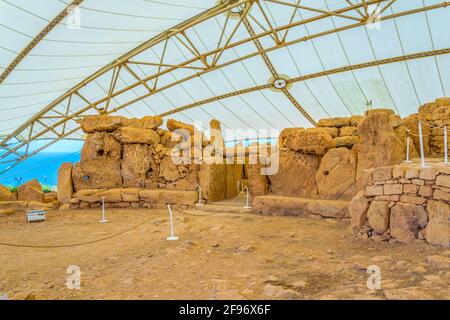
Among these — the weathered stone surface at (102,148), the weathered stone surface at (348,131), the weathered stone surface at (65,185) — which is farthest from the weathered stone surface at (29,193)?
Result: the weathered stone surface at (348,131)

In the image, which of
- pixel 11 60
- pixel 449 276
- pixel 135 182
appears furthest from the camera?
pixel 135 182

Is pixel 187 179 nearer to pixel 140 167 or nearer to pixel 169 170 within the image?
pixel 169 170

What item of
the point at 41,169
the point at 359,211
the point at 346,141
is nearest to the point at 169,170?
the point at 346,141

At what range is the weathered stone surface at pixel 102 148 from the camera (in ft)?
30.8

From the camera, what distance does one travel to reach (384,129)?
A: 591cm

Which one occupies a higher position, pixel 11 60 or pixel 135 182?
pixel 11 60

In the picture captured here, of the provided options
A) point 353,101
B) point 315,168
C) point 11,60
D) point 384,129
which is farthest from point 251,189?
point 11,60

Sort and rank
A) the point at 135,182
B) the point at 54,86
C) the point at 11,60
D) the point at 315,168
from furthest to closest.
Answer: the point at 54,86, the point at 135,182, the point at 11,60, the point at 315,168

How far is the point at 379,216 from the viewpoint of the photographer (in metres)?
4.53

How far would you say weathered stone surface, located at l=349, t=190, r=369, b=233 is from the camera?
15.8 feet

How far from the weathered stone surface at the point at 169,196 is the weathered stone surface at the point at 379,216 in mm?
4755

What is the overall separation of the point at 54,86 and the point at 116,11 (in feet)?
14.6
